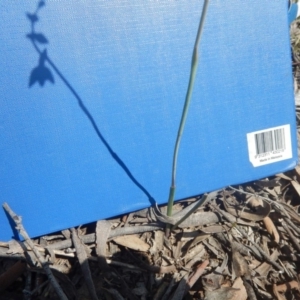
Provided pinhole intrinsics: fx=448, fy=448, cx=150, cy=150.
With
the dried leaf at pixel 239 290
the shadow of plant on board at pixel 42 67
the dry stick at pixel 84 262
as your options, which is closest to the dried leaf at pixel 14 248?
the dry stick at pixel 84 262

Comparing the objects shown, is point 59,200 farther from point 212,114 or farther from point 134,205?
point 212,114

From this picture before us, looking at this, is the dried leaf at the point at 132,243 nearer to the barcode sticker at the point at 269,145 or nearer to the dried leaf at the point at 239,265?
the dried leaf at the point at 239,265

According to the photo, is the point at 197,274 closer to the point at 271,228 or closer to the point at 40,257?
the point at 271,228

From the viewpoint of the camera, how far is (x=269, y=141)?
991 millimetres

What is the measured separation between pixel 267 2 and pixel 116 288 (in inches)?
26.7

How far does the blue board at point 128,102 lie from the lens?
884mm

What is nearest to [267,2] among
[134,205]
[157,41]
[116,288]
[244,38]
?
[244,38]

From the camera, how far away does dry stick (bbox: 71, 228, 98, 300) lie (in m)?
0.89

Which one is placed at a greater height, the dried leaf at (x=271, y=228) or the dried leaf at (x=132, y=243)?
the dried leaf at (x=132, y=243)

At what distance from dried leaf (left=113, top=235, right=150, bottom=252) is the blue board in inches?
2.3

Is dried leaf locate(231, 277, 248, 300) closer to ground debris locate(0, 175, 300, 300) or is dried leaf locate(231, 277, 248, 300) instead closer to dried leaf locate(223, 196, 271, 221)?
ground debris locate(0, 175, 300, 300)

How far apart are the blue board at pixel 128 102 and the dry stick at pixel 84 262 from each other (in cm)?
4

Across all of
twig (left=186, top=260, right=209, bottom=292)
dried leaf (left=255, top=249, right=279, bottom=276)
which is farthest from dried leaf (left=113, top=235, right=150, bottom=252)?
dried leaf (left=255, top=249, right=279, bottom=276)

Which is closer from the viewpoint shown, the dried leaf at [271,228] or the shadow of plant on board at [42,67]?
the shadow of plant on board at [42,67]
